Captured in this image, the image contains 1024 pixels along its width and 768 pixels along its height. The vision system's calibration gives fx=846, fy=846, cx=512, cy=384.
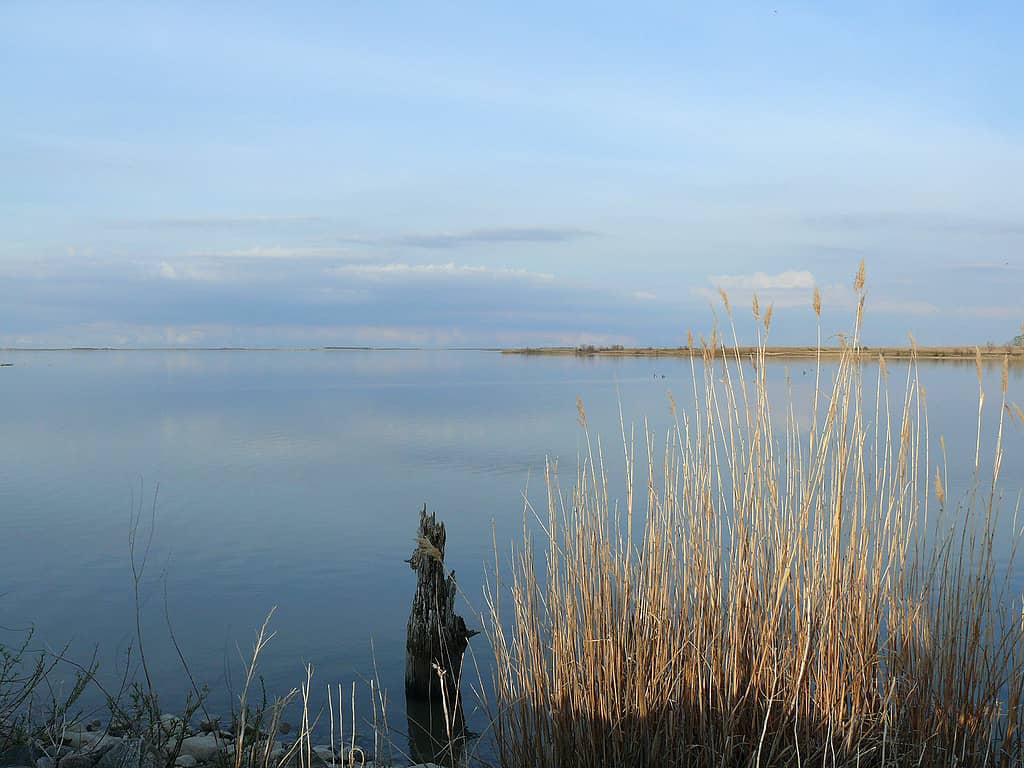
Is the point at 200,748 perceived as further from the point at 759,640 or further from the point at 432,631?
the point at 759,640

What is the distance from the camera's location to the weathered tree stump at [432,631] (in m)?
5.72

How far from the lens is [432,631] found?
18.9 feet

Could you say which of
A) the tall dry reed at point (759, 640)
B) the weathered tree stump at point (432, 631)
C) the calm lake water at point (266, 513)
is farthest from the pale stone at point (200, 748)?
the tall dry reed at point (759, 640)

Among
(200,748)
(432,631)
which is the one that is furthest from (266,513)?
(200,748)

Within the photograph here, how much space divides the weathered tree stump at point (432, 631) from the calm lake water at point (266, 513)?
279 millimetres

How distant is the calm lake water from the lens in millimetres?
6941

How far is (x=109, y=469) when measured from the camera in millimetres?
15461

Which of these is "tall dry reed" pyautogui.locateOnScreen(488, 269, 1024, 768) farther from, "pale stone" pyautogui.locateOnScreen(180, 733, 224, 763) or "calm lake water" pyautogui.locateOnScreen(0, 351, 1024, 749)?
"pale stone" pyautogui.locateOnScreen(180, 733, 224, 763)

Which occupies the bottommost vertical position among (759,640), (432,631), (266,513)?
(266,513)

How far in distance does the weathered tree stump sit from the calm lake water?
0.92 feet

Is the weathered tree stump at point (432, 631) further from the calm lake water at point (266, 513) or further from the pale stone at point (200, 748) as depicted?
the pale stone at point (200, 748)

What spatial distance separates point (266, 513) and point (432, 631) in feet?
21.1

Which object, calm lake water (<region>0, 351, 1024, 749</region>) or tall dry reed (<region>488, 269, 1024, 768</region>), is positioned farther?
calm lake water (<region>0, 351, 1024, 749</region>)

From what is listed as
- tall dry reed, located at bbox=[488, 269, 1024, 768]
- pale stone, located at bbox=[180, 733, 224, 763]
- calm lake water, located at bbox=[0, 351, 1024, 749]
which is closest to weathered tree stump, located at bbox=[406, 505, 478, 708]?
calm lake water, located at bbox=[0, 351, 1024, 749]
